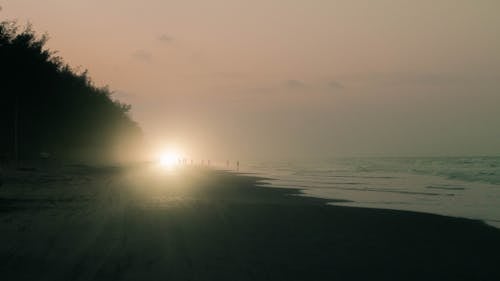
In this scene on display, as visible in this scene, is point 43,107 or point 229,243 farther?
point 43,107

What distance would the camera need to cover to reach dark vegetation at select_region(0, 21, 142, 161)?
4972 cm

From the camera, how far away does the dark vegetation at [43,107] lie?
49719mm

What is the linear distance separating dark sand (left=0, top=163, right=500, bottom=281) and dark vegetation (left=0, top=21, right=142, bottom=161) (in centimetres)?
3377

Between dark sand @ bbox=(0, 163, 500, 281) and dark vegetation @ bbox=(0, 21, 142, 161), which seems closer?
dark sand @ bbox=(0, 163, 500, 281)

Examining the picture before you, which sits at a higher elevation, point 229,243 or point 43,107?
point 43,107

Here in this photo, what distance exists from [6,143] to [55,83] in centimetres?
893

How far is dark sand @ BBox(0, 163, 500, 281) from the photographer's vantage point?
31.2ft

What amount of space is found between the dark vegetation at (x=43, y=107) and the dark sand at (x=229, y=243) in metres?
33.8

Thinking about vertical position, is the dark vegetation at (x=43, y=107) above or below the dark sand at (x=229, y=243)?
above

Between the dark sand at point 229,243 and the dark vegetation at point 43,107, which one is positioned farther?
the dark vegetation at point 43,107

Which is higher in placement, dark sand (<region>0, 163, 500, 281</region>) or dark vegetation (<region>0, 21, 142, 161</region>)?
dark vegetation (<region>0, 21, 142, 161</region>)

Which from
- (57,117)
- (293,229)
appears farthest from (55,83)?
(293,229)

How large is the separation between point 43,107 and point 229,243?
175 feet

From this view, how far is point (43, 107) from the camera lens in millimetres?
59875
